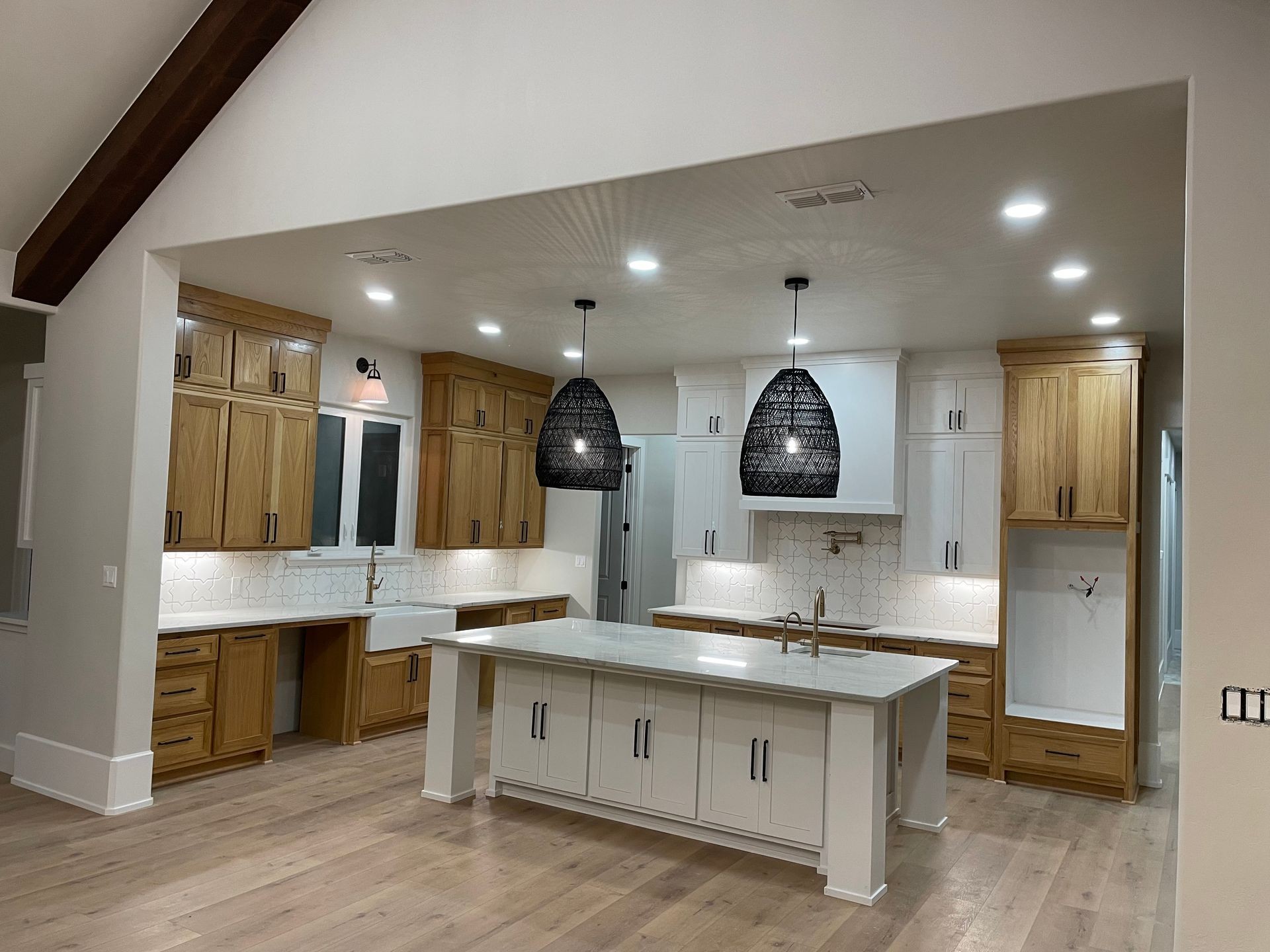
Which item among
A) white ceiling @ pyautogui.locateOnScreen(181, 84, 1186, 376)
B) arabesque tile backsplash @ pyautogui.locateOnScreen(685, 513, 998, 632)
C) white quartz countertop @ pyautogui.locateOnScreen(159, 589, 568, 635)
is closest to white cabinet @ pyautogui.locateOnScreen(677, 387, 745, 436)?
white ceiling @ pyautogui.locateOnScreen(181, 84, 1186, 376)

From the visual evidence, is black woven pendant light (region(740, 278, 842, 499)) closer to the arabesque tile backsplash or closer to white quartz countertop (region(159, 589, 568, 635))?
the arabesque tile backsplash

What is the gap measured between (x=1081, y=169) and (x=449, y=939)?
3399 mm

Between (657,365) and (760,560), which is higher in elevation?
(657,365)

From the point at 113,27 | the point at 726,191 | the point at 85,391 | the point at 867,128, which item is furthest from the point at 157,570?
the point at 867,128

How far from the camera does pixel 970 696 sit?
5797 millimetres

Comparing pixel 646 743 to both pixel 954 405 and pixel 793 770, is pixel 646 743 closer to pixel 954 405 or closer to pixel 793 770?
pixel 793 770

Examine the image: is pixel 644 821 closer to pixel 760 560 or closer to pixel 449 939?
pixel 449 939

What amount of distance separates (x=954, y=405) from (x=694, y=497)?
2050 mm

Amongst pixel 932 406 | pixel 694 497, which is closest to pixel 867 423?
pixel 932 406

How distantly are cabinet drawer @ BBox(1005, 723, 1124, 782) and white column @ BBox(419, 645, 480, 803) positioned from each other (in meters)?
3.26

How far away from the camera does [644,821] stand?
15.0ft

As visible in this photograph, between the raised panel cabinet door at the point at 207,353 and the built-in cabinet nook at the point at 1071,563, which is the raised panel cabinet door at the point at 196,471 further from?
the built-in cabinet nook at the point at 1071,563

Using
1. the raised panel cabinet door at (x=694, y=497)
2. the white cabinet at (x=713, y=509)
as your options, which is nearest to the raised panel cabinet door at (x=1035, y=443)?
the white cabinet at (x=713, y=509)

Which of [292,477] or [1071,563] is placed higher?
[292,477]
